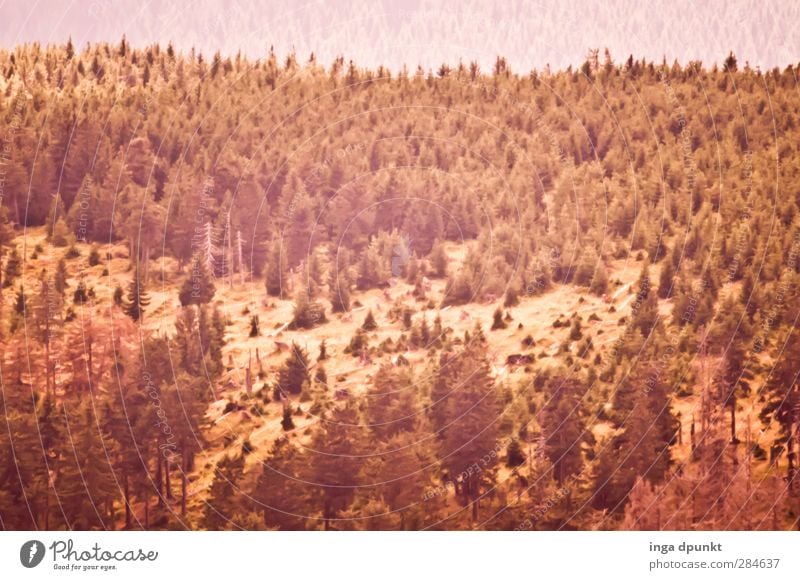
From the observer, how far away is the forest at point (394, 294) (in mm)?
39188

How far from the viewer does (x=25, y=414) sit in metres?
39.7

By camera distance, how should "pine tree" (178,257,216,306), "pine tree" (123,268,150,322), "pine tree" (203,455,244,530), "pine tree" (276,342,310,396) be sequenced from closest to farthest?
"pine tree" (203,455,244,530) → "pine tree" (276,342,310,396) → "pine tree" (123,268,150,322) → "pine tree" (178,257,216,306)

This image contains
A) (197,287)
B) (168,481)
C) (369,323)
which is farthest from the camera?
(369,323)

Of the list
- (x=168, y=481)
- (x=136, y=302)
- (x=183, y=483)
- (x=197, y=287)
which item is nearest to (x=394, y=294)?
(x=197, y=287)

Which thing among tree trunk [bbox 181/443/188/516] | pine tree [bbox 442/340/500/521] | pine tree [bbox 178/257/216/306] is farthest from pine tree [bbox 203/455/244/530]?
pine tree [bbox 442/340/500/521]

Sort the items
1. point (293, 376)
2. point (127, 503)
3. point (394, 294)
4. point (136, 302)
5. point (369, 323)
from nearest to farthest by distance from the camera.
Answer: point (127, 503) < point (293, 376) < point (136, 302) < point (369, 323) < point (394, 294)

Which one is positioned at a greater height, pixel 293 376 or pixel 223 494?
pixel 293 376

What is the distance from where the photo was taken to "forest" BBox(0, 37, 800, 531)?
129 ft

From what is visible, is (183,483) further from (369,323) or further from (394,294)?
(394,294)

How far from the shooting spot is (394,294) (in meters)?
43.3

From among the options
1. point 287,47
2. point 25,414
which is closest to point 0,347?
point 25,414

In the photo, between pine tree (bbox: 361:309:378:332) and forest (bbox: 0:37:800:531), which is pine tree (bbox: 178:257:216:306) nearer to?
forest (bbox: 0:37:800:531)

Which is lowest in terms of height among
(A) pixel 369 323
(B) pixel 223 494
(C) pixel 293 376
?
(B) pixel 223 494

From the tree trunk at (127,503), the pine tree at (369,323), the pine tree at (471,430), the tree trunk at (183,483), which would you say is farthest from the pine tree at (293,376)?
the tree trunk at (127,503)
